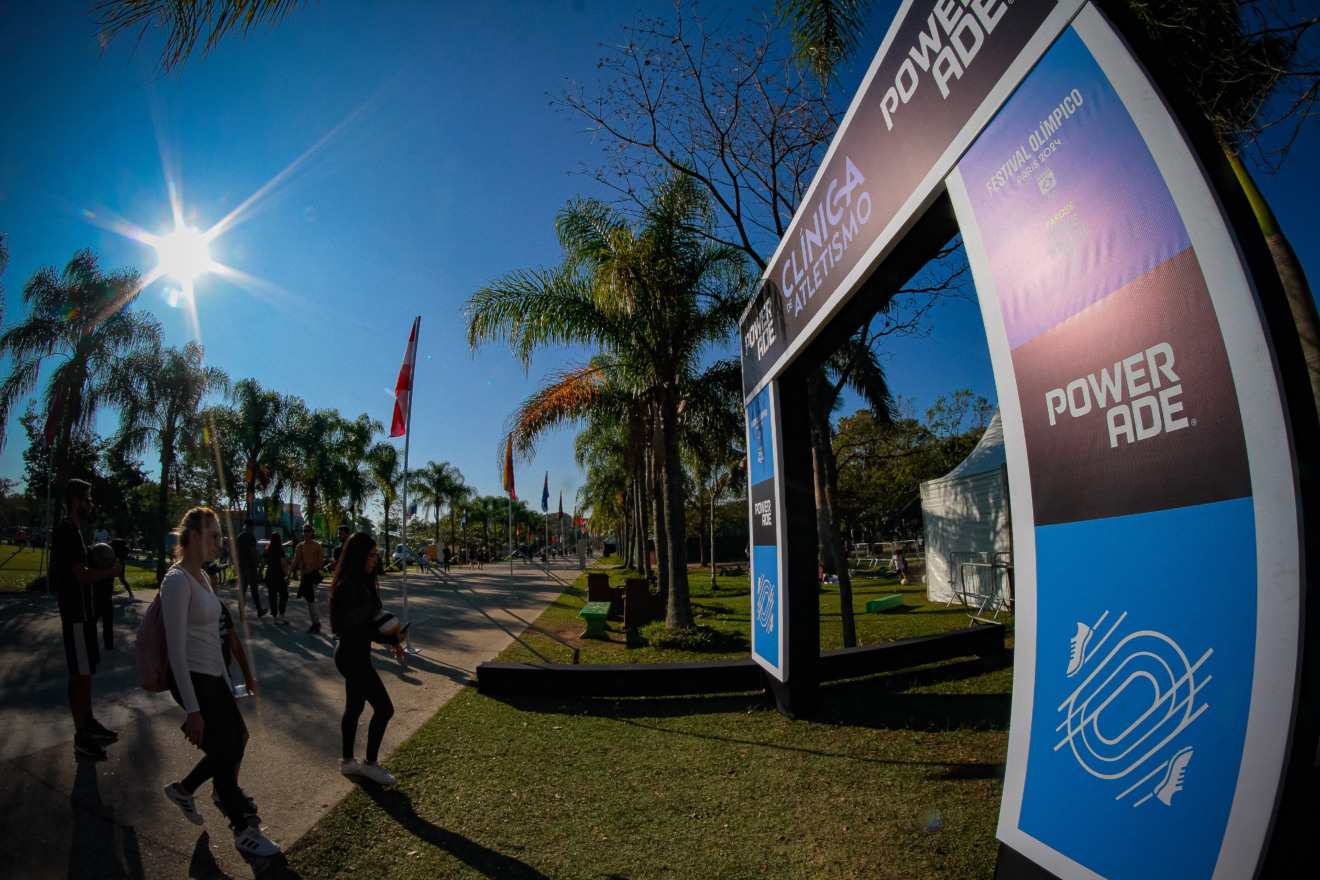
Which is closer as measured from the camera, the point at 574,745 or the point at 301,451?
the point at 574,745

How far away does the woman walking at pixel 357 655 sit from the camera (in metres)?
3.96

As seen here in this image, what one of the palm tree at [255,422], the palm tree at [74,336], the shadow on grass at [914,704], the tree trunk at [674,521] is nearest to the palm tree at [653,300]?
the tree trunk at [674,521]

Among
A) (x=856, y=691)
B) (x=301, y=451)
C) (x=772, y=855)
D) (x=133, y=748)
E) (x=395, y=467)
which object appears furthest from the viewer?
(x=395, y=467)

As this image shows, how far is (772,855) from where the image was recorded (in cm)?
301

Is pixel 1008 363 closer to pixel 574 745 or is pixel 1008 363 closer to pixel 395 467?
pixel 574 745

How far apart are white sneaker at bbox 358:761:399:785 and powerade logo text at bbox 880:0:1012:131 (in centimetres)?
527

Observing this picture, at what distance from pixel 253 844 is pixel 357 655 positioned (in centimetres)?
115

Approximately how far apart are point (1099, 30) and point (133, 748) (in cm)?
711

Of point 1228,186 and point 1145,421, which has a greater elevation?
point 1228,186

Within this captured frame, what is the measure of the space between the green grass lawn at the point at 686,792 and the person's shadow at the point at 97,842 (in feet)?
2.57

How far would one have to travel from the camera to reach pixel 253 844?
9.91 feet

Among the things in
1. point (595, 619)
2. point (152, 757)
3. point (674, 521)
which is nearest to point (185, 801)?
point (152, 757)

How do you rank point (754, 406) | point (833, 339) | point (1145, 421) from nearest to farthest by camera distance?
1. point (1145, 421)
2. point (833, 339)
3. point (754, 406)

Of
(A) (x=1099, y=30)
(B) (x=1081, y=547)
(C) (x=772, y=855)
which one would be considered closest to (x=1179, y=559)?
(B) (x=1081, y=547)
